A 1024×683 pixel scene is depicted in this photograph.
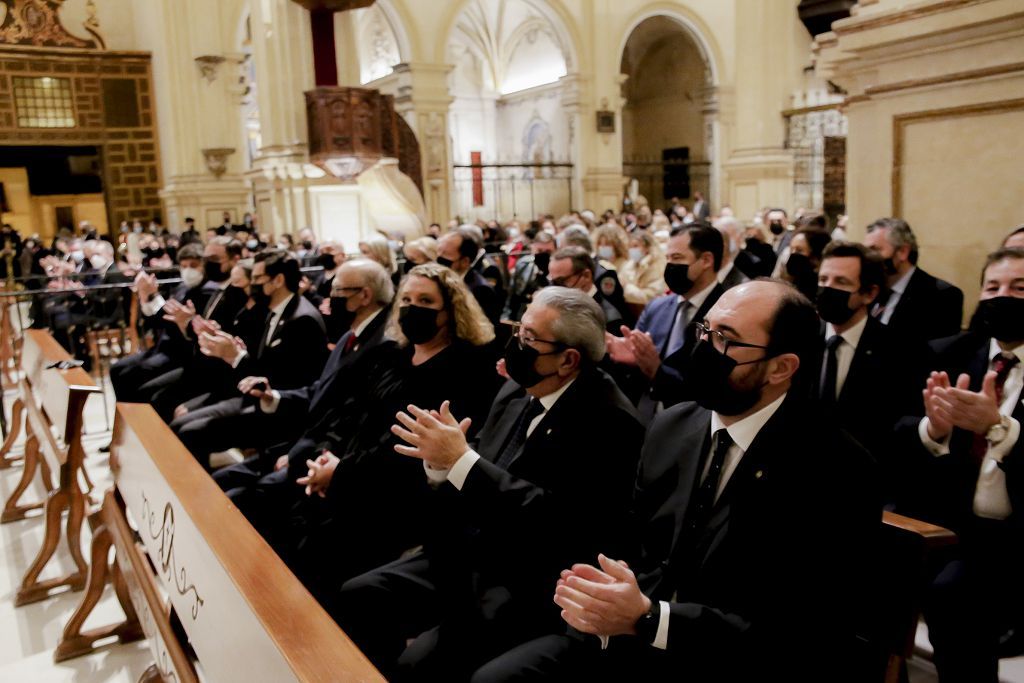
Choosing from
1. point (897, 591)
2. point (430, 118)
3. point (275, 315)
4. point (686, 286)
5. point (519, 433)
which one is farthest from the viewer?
point (430, 118)

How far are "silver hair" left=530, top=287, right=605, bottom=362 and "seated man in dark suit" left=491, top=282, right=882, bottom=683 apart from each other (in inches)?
19.5

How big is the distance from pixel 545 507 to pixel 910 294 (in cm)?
256

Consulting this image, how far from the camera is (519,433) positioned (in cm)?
266

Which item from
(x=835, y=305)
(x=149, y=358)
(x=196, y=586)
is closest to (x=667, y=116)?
(x=149, y=358)

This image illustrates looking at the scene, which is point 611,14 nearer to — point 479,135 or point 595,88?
point 595,88

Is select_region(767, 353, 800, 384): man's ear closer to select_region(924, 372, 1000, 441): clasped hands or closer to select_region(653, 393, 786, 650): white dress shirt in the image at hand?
select_region(653, 393, 786, 650): white dress shirt

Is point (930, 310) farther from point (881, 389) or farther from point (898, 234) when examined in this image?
point (881, 389)

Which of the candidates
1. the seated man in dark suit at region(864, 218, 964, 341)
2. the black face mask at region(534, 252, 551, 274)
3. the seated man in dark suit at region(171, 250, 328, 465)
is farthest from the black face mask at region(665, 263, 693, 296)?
the black face mask at region(534, 252, 551, 274)

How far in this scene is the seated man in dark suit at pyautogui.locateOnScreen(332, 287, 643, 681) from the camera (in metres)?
2.31

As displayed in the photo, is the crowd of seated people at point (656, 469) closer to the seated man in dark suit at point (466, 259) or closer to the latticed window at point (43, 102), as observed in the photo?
the seated man in dark suit at point (466, 259)

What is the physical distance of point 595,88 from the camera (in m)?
18.3

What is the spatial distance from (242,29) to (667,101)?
11.5 meters

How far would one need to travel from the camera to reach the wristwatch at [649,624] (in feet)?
5.70

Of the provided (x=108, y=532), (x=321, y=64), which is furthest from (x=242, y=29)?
(x=108, y=532)
